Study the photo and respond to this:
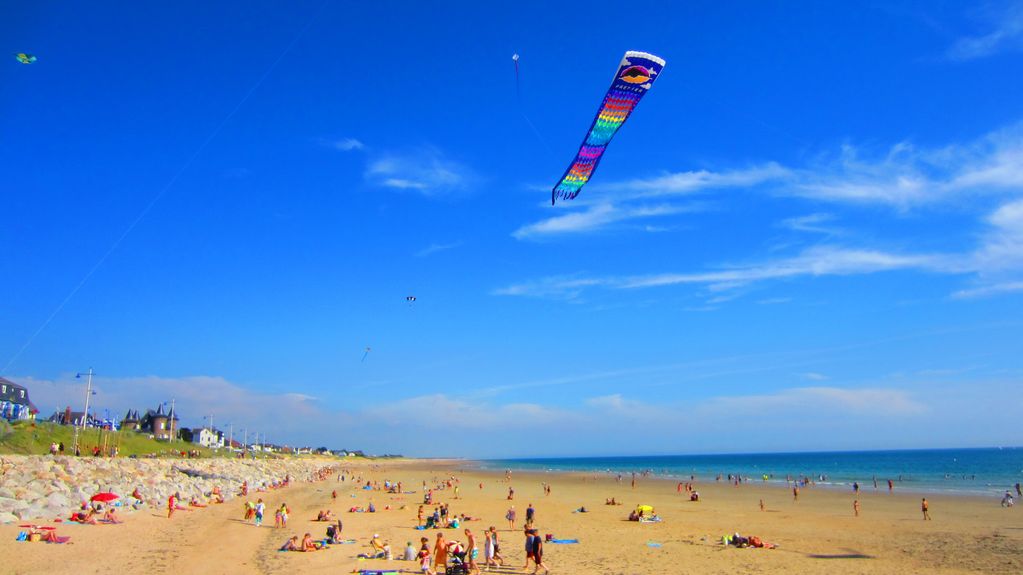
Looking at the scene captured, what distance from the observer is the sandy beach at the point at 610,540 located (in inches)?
485

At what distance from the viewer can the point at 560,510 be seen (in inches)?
952

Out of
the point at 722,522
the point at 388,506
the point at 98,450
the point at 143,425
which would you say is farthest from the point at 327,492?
the point at 143,425

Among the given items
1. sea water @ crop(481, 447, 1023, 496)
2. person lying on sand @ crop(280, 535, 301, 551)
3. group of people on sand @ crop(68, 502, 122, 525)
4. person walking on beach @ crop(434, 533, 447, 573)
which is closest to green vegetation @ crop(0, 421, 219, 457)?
group of people on sand @ crop(68, 502, 122, 525)

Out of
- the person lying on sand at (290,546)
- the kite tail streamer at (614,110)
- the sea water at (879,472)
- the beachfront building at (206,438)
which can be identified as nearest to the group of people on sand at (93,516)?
the person lying on sand at (290,546)

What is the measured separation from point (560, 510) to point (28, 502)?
1689 centimetres

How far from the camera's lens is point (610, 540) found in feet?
52.5

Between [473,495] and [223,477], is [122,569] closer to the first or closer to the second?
[223,477]

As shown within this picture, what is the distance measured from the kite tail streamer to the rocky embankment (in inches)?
609

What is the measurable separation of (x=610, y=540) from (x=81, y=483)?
17650mm

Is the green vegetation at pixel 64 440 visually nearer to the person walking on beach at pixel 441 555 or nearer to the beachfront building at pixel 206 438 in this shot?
the beachfront building at pixel 206 438

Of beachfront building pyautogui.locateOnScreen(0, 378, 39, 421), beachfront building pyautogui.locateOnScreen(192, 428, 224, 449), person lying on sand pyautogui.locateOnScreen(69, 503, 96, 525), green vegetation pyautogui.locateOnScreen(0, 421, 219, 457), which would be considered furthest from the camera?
beachfront building pyautogui.locateOnScreen(192, 428, 224, 449)

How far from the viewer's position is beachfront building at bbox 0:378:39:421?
5081cm

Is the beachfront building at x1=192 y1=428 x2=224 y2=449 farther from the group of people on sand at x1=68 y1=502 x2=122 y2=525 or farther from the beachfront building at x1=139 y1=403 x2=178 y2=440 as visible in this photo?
the group of people on sand at x1=68 y1=502 x2=122 y2=525

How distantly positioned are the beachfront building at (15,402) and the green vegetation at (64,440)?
11766mm
